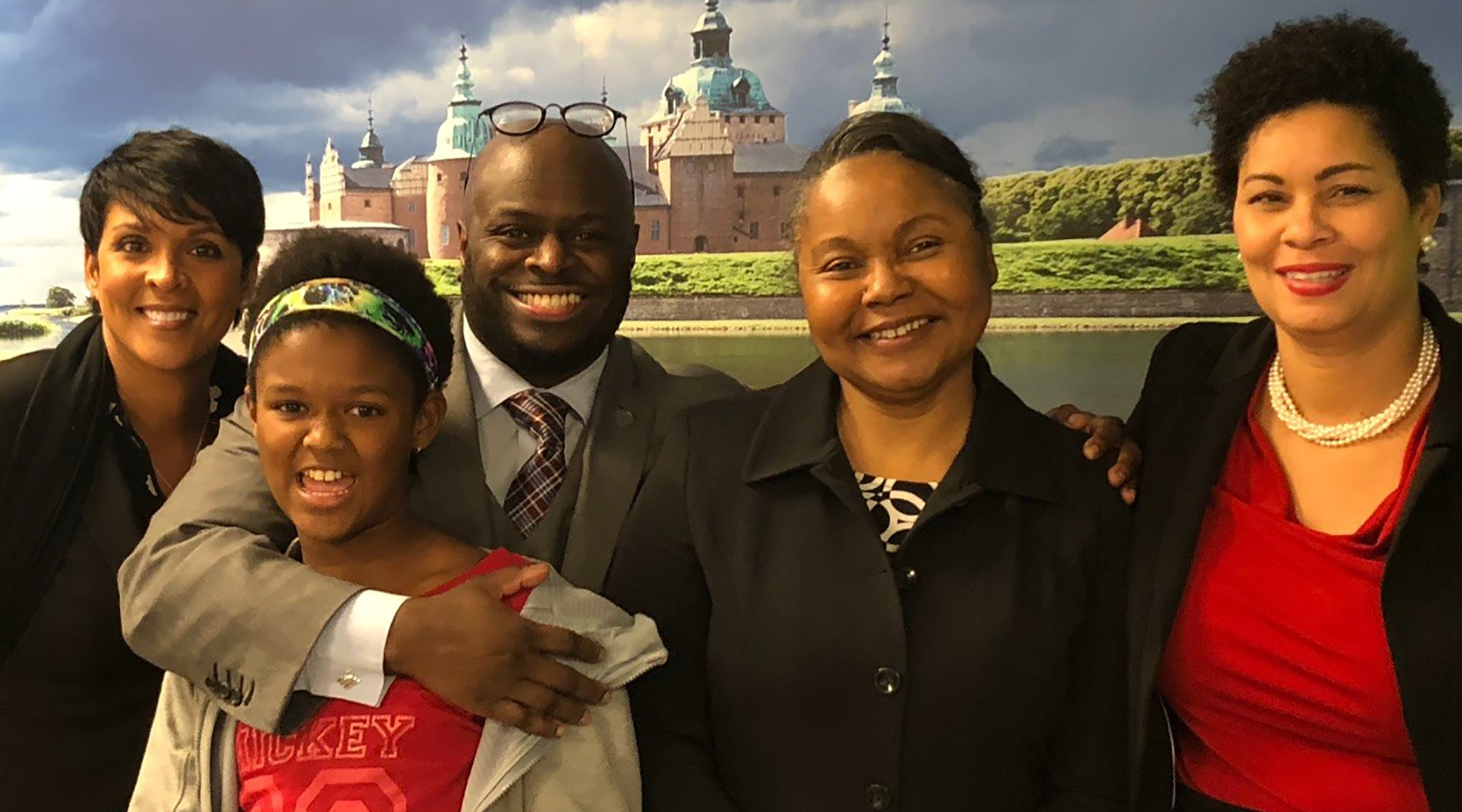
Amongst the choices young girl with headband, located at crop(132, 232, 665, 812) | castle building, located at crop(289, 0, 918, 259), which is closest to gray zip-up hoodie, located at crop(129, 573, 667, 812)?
young girl with headband, located at crop(132, 232, 665, 812)

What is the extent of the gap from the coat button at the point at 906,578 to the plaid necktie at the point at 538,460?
2.31 ft

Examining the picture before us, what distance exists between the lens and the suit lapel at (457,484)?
1.62 meters

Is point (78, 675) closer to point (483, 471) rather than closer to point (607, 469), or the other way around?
point (483, 471)

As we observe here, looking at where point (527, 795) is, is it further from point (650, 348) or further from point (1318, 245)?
point (650, 348)

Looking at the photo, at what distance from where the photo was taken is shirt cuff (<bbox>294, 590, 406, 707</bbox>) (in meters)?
1.32

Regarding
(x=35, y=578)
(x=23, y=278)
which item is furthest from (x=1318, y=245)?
(x=23, y=278)

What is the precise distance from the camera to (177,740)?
1.37 metres

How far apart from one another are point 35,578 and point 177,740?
60 cm

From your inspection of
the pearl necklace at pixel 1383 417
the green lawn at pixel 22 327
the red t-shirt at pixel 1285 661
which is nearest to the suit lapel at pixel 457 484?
the red t-shirt at pixel 1285 661

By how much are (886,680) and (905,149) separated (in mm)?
672

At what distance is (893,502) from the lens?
1.37 meters

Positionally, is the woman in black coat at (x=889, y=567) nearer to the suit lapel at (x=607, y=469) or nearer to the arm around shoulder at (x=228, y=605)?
the suit lapel at (x=607, y=469)

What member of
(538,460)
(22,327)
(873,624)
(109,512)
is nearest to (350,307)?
(538,460)

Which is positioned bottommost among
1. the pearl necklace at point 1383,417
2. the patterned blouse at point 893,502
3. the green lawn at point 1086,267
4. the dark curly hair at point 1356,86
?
the patterned blouse at point 893,502
